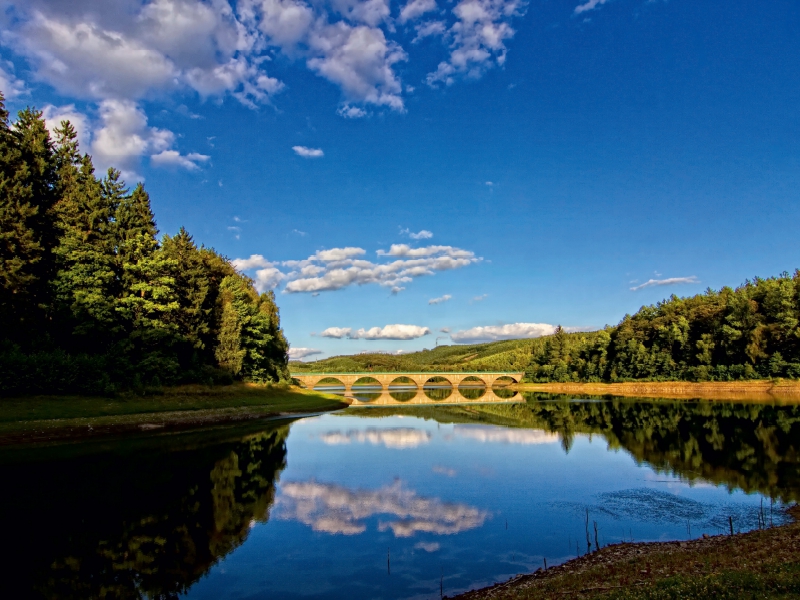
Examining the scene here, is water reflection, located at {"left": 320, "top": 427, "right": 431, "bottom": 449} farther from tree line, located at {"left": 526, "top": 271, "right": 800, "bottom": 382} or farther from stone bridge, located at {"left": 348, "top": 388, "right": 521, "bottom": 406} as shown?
tree line, located at {"left": 526, "top": 271, "right": 800, "bottom": 382}

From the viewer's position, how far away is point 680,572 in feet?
46.6

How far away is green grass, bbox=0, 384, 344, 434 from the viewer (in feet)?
152

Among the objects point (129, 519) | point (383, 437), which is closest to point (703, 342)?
point (383, 437)

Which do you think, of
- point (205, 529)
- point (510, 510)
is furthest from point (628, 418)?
point (205, 529)

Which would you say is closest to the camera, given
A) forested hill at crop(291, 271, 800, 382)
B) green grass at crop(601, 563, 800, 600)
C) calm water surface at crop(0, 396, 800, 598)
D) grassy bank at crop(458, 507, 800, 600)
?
green grass at crop(601, 563, 800, 600)

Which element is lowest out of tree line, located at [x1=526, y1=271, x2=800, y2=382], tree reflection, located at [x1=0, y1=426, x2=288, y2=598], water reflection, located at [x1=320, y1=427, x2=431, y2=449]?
water reflection, located at [x1=320, y1=427, x2=431, y2=449]

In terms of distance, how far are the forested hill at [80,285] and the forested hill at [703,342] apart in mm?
110988

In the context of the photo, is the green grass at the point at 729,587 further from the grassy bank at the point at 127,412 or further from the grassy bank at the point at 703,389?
the grassy bank at the point at 703,389

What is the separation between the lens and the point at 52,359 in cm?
5319

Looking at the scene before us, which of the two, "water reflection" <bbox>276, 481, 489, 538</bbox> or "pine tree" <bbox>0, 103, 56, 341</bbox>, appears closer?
"water reflection" <bbox>276, 481, 489, 538</bbox>

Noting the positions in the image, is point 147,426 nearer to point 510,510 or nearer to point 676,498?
point 510,510

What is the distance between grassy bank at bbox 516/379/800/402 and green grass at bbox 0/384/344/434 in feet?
275

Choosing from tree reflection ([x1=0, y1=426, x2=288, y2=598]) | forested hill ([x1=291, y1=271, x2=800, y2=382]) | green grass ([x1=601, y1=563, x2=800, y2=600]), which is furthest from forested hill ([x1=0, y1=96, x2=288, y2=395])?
forested hill ([x1=291, y1=271, x2=800, y2=382])

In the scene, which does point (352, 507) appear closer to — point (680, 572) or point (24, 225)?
point (680, 572)
